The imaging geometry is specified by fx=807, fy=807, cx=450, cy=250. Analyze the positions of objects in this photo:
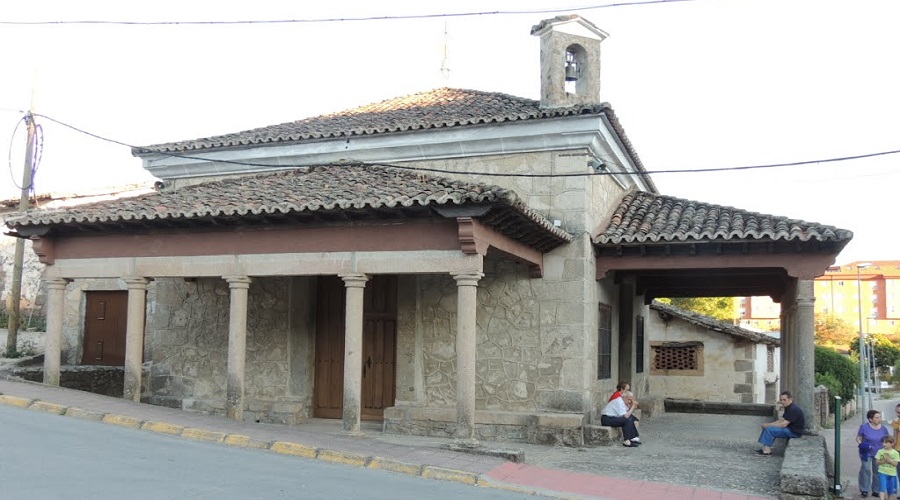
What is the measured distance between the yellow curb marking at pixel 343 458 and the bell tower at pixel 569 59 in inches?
267

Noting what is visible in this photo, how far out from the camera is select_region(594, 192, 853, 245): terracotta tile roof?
10.8 metres

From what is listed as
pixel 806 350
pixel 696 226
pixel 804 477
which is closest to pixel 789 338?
pixel 806 350

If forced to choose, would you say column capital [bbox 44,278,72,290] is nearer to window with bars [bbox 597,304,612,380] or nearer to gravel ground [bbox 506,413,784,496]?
gravel ground [bbox 506,413,784,496]

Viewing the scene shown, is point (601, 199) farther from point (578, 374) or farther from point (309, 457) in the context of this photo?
point (309, 457)

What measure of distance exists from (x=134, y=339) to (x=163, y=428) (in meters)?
2.43

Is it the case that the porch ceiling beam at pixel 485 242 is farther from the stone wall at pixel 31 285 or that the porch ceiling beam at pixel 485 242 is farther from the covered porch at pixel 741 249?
the stone wall at pixel 31 285

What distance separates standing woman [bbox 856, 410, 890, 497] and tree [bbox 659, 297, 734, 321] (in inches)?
1052

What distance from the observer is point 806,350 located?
1110cm

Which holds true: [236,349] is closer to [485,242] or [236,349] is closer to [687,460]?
[485,242]

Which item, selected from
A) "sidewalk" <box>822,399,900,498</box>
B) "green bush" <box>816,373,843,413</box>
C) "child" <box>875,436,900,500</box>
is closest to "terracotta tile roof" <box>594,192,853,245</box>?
"child" <box>875,436,900,500</box>

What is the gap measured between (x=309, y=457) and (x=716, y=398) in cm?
1717

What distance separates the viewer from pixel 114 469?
24.4 ft

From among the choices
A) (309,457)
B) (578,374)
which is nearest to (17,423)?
(309,457)

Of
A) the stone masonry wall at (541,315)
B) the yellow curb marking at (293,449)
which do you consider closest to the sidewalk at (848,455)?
the stone masonry wall at (541,315)
